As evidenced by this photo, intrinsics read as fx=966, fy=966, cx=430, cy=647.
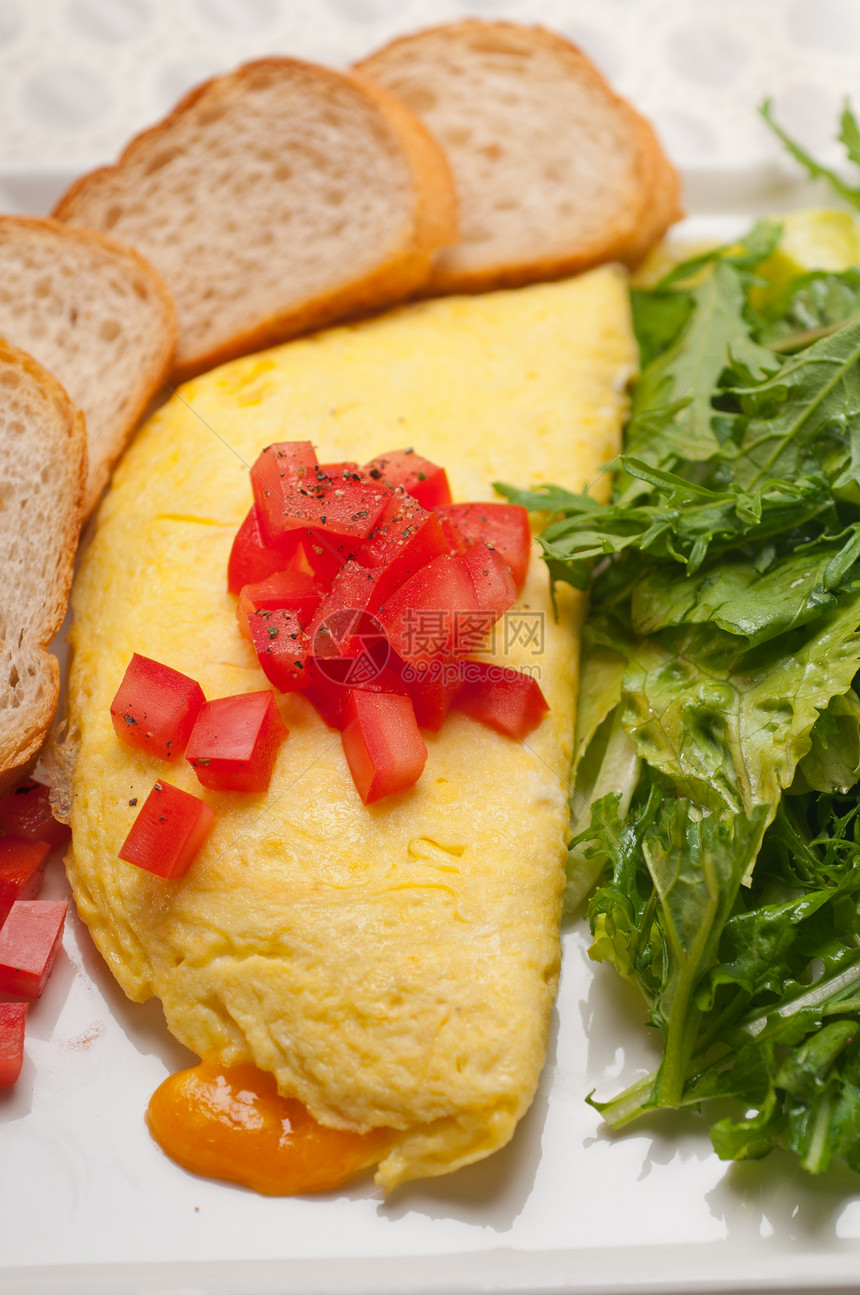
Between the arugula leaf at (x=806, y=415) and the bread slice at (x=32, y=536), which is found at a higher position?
the arugula leaf at (x=806, y=415)

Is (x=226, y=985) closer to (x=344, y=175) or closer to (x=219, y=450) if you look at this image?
(x=219, y=450)

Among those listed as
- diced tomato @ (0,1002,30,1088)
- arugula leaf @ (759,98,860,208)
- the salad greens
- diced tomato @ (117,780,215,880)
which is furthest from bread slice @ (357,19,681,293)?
diced tomato @ (0,1002,30,1088)

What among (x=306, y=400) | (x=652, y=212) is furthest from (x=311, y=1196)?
(x=652, y=212)

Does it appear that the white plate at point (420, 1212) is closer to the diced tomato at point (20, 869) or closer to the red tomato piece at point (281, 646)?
the diced tomato at point (20, 869)

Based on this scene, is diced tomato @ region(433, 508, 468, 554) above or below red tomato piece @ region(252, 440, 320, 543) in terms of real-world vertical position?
below

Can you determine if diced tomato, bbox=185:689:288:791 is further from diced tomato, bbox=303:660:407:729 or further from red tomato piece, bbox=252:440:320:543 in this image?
red tomato piece, bbox=252:440:320:543

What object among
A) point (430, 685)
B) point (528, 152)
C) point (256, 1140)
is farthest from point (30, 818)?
point (528, 152)

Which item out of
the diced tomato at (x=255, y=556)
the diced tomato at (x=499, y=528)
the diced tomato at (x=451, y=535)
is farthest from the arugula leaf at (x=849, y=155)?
the diced tomato at (x=255, y=556)
